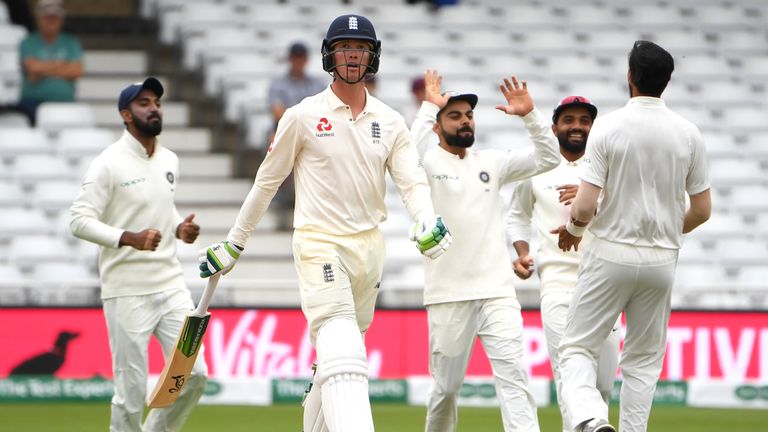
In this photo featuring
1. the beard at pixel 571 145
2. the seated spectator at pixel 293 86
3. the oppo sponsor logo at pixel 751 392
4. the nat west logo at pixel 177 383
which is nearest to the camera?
the nat west logo at pixel 177 383

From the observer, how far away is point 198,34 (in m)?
15.1

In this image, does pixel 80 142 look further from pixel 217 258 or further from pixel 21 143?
pixel 217 258

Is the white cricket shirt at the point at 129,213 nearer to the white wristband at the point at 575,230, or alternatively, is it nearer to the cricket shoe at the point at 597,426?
the white wristband at the point at 575,230

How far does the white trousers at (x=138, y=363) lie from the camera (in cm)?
760

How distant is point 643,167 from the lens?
250 inches

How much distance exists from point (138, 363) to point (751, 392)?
18.8 feet

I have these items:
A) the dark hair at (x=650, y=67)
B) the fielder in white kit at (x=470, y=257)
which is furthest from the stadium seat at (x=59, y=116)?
the dark hair at (x=650, y=67)

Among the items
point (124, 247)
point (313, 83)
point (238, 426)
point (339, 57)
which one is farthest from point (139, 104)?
point (313, 83)

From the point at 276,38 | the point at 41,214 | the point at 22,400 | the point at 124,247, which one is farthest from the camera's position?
the point at 276,38

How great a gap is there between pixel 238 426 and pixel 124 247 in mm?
2468

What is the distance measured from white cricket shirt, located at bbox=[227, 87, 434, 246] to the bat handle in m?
0.21

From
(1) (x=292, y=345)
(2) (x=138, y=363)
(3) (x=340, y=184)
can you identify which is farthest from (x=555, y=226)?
(1) (x=292, y=345)

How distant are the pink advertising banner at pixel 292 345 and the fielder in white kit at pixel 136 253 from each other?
11.3 feet

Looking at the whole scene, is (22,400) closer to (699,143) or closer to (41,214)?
(41,214)
